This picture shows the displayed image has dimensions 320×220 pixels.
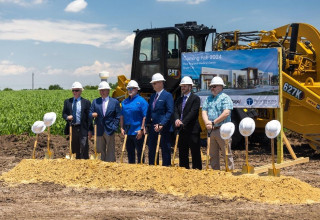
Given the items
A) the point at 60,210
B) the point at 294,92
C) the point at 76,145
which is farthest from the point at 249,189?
the point at 294,92

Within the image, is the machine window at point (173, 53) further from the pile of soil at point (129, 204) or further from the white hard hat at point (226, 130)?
the white hard hat at point (226, 130)

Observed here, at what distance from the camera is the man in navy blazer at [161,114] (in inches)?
374

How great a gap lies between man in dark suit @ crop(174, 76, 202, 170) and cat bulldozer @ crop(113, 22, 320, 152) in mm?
3837

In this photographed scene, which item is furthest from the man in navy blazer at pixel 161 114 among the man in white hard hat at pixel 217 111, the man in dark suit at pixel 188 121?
the man in white hard hat at pixel 217 111

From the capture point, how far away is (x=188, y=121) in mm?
9227

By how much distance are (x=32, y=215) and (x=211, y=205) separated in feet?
7.82

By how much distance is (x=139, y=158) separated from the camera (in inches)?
404

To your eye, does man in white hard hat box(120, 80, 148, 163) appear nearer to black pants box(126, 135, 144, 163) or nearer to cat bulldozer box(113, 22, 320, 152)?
black pants box(126, 135, 144, 163)

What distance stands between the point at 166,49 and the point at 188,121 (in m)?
4.65

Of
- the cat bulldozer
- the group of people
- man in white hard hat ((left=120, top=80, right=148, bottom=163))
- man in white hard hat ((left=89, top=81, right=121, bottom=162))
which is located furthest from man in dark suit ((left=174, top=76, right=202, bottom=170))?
the cat bulldozer

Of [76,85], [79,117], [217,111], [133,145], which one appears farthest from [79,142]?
[217,111]

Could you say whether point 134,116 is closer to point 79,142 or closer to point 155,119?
point 155,119

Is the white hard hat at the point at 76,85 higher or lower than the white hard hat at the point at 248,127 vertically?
higher

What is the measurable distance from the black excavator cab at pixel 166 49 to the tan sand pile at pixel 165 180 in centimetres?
454
